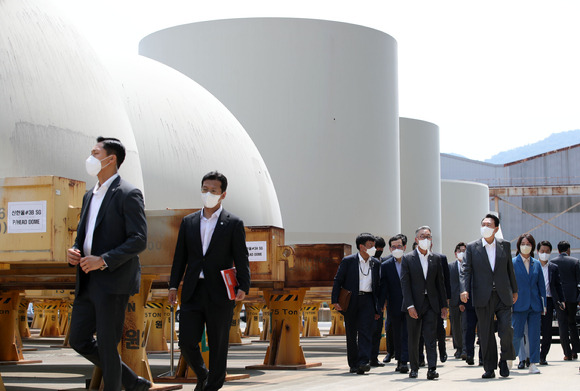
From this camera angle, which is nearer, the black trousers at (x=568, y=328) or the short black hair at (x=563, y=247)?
the black trousers at (x=568, y=328)

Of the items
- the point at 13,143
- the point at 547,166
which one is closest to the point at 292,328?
the point at 13,143

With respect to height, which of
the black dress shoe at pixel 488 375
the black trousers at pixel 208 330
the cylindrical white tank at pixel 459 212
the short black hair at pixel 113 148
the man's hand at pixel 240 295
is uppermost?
the cylindrical white tank at pixel 459 212

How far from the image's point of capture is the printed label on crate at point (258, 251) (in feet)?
34.5

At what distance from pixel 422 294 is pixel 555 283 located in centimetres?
395

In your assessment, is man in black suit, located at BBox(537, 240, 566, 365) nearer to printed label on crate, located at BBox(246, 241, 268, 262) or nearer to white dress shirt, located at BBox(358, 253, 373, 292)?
white dress shirt, located at BBox(358, 253, 373, 292)

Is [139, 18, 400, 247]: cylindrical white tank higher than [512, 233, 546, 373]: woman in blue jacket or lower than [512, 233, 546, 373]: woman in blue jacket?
higher

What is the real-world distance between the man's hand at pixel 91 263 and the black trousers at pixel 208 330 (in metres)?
1.40

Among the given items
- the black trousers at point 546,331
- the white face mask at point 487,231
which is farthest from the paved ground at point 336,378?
the white face mask at point 487,231

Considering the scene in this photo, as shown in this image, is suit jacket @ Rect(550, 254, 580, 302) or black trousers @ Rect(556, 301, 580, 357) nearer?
black trousers @ Rect(556, 301, 580, 357)

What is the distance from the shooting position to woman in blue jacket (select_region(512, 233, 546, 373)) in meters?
11.5

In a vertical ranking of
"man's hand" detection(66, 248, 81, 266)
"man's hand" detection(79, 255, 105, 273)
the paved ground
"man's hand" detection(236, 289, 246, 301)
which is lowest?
the paved ground

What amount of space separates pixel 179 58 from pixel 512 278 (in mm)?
16950

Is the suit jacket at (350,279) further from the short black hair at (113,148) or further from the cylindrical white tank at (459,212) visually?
the cylindrical white tank at (459,212)

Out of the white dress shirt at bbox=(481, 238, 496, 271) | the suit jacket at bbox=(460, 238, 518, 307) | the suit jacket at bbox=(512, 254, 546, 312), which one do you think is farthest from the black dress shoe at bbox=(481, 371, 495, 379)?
the suit jacket at bbox=(512, 254, 546, 312)
